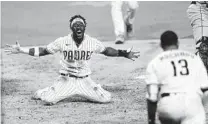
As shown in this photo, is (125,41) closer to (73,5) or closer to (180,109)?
(73,5)

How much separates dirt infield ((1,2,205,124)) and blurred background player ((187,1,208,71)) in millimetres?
1002

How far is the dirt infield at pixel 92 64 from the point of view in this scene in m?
7.48

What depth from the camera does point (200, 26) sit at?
304 inches

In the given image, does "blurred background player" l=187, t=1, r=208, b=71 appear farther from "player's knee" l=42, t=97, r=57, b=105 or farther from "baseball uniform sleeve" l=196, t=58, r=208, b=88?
"baseball uniform sleeve" l=196, t=58, r=208, b=88

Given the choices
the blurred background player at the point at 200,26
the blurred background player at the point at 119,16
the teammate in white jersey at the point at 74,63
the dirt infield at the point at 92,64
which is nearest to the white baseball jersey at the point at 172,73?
the dirt infield at the point at 92,64

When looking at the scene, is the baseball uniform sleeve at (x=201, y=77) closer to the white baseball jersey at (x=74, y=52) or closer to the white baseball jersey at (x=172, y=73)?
the white baseball jersey at (x=172, y=73)

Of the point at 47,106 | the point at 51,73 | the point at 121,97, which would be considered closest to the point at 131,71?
the point at 51,73

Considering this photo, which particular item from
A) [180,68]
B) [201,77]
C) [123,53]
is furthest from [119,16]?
[180,68]

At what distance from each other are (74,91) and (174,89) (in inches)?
138

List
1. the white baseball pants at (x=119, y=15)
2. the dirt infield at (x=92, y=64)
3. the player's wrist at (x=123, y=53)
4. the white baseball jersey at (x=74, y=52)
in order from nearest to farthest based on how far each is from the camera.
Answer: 1. the dirt infield at (x=92, y=64)
2. the white baseball jersey at (x=74, y=52)
3. the player's wrist at (x=123, y=53)
4. the white baseball pants at (x=119, y=15)

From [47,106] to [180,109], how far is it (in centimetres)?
354

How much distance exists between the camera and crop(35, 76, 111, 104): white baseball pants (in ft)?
27.1

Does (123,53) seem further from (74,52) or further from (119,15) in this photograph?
(119,15)

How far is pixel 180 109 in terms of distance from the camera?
486 centimetres
